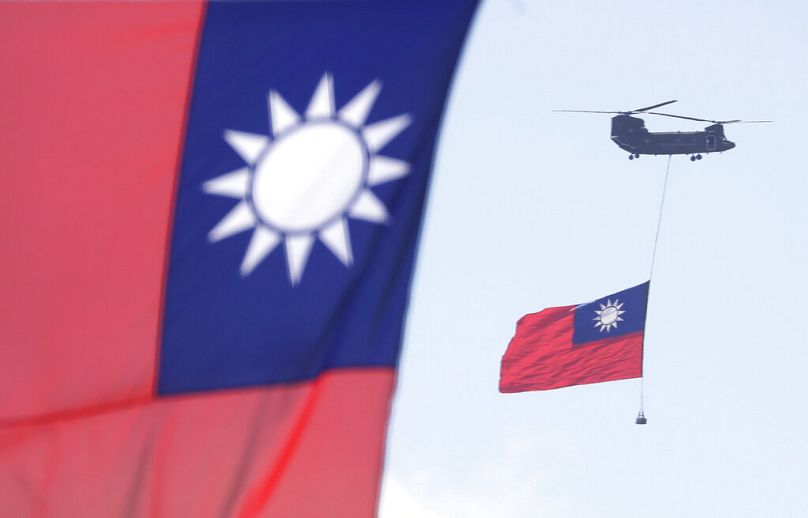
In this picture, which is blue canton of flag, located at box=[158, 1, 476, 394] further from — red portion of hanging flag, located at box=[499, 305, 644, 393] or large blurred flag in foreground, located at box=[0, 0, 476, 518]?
red portion of hanging flag, located at box=[499, 305, 644, 393]

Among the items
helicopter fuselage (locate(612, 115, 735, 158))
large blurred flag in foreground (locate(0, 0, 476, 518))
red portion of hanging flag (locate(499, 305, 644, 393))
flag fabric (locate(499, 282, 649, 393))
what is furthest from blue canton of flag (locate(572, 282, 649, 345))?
helicopter fuselage (locate(612, 115, 735, 158))

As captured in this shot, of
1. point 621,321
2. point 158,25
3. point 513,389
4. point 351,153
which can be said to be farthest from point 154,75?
point 621,321

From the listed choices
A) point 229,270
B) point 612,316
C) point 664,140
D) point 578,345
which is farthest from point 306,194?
point 664,140

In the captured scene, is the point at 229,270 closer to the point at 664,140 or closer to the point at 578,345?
the point at 578,345

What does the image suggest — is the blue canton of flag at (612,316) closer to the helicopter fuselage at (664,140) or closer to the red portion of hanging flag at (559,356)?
the red portion of hanging flag at (559,356)

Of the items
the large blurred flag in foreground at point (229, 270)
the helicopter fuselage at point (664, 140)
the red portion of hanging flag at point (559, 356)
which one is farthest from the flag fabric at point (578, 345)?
the helicopter fuselage at point (664, 140)

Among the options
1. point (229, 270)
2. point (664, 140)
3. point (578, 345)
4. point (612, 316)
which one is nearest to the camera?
point (229, 270)
